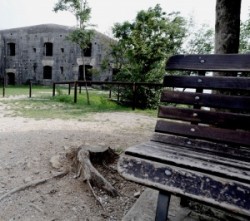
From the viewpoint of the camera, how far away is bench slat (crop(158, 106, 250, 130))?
6.08 feet

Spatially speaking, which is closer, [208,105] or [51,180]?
[208,105]

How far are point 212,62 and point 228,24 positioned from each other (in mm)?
1330

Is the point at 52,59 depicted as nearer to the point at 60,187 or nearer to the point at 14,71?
the point at 14,71

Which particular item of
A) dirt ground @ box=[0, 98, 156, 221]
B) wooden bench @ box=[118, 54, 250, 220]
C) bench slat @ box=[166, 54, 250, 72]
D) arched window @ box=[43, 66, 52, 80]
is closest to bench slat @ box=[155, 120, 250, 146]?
wooden bench @ box=[118, 54, 250, 220]

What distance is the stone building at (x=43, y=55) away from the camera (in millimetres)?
23656

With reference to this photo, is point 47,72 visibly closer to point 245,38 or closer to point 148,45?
point 148,45

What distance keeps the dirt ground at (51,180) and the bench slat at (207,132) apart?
84 centimetres

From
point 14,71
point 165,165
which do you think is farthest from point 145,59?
point 14,71

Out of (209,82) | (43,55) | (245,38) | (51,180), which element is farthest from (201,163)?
(43,55)

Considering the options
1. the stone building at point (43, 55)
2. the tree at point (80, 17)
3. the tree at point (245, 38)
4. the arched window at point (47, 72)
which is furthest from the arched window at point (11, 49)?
the tree at point (245, 38)

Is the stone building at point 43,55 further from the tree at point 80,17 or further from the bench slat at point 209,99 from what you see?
the bench slat at point 209,99

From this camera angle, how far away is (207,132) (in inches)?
76.0

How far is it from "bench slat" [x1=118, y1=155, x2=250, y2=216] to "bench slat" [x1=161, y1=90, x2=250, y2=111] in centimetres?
79

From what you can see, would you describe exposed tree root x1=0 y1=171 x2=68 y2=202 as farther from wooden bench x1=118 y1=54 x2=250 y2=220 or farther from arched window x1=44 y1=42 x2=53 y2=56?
arched window x1=44 y1=42 x2=53 y2=56
